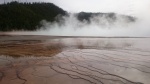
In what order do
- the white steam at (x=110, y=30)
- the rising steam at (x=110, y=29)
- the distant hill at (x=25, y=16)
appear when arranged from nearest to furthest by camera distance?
the rising steam at (x=110, y=29)
the white steam at (x=110, y=30)
the distant hill at (x=25, y=16)

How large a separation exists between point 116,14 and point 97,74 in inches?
1831

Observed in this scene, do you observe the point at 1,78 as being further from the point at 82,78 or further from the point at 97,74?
the point at 97,74

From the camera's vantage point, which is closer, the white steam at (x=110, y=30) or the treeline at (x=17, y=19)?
the white steam at (x=110, y=30)

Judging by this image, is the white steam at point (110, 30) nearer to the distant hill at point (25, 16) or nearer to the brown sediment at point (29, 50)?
the distant hill at point (25, 16)

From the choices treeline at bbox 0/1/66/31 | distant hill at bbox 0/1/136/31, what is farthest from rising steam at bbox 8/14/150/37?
treeline at bbox 0/1/66/31

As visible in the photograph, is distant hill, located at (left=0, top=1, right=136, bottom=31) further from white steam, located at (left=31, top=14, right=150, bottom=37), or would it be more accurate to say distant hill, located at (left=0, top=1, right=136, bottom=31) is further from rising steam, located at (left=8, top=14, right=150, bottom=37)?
white steam, located at (left=31, top=14, right=150, bottom=37)

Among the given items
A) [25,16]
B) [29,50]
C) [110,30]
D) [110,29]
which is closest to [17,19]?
[25,16]

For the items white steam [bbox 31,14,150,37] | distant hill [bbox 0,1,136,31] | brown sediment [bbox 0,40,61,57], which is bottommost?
brown sediment [bbox 0,40,61,57]

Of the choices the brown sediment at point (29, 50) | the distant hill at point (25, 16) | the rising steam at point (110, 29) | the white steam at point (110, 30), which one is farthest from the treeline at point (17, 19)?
the brown sediment at point (29, 50)

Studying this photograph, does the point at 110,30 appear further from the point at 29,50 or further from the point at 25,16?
the point at 25,16


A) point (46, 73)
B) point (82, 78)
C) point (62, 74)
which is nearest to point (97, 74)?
point (82, 78)

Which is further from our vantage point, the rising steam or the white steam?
the white steam

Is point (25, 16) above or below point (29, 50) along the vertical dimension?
above

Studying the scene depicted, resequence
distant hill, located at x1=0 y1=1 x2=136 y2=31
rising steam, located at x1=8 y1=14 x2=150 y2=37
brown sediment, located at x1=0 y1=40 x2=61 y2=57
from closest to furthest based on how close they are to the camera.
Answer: brown sediment, located at x1=0 y1=40 x2=61 y2=57
rising steam, located at x1=8 y1=14 x2=150 y2=37
distant hill, located at x1=0 y1=1 x2=136 y2=31
